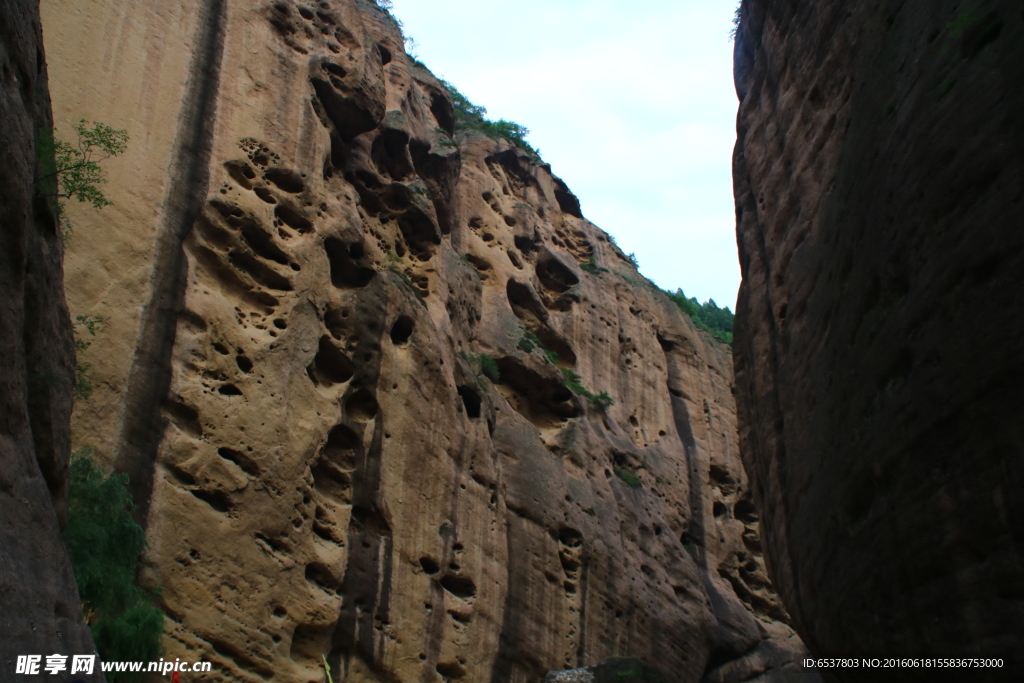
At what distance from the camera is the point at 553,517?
20703mm

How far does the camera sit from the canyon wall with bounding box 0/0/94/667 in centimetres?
672

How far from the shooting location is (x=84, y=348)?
12.6m

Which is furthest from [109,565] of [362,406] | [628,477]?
[628,477]

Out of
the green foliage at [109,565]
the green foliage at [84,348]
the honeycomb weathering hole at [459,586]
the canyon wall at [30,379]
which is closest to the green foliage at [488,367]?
the honeycomb weathering hole at [459,586]

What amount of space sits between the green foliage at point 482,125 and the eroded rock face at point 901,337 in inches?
750

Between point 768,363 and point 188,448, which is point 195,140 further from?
point 768,363

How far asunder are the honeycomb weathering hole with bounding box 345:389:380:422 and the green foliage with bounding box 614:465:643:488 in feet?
36.7

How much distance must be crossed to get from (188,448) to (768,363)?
9.01 meters

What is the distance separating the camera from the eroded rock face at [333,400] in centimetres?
1300

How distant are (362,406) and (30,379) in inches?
316

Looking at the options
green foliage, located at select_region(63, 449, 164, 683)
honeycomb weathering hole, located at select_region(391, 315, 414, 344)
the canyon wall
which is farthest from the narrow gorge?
green foliage, located at select_region(63, 449, 164, 683)

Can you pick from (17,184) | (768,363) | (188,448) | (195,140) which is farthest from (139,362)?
(768,363)

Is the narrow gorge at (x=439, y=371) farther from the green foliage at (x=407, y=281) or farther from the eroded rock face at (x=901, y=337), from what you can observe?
the green foliage at (x=407, y=281)

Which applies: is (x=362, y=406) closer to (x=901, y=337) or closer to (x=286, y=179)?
(x=286, y=179)
